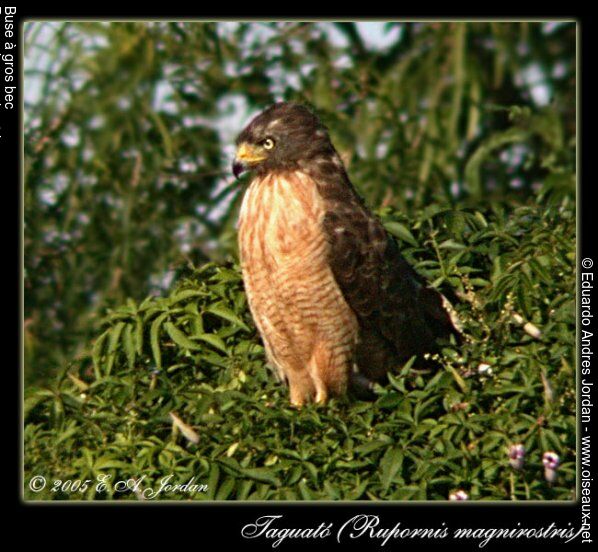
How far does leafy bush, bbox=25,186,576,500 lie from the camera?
4.34 meters

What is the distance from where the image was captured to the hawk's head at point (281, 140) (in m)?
5.02

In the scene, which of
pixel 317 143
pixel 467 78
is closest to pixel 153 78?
pixel 467 78

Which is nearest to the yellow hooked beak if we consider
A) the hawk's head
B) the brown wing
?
the hawk's head

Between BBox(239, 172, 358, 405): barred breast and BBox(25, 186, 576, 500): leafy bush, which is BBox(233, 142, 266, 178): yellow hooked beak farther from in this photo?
BBox(25, 186, 576, 500): leafy bush

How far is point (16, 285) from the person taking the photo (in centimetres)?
482

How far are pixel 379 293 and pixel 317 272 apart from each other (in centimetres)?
30

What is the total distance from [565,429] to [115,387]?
6.04ft

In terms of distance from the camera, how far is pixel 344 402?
510 cm

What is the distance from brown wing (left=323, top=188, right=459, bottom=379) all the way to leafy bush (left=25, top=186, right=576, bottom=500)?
0.14 m

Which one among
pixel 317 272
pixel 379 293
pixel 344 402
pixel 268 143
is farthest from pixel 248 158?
pixel 344 402

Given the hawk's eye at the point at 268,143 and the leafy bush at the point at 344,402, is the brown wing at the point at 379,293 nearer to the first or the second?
the leafy bush at the point at 344,402

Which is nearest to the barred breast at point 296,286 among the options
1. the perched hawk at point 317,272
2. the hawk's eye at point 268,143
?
the perched hawk at point 317,272

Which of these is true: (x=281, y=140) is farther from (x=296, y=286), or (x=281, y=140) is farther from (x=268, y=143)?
(x=296, y=286)

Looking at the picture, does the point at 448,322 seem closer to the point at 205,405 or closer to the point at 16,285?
the point at 205,405
